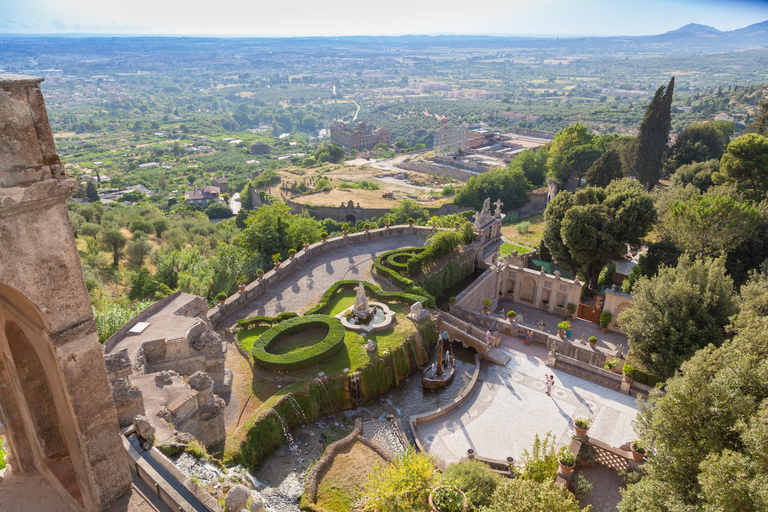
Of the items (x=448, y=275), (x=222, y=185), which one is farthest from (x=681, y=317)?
(x=222, y=185)

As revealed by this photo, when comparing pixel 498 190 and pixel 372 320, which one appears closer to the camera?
pixel 372 320

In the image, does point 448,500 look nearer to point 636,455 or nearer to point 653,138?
point 636,455

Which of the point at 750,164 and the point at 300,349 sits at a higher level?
the point at 750,164

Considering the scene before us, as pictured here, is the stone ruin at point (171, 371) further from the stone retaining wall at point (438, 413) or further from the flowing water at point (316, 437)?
the stone retaining wall at point (438, 413)

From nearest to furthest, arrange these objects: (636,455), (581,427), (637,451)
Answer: (637,451) < (636,455) < (581,427)

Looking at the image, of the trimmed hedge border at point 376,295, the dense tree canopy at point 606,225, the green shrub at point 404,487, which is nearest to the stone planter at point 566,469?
the green shrub at point 404,487

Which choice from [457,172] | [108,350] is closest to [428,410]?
[108,350]
